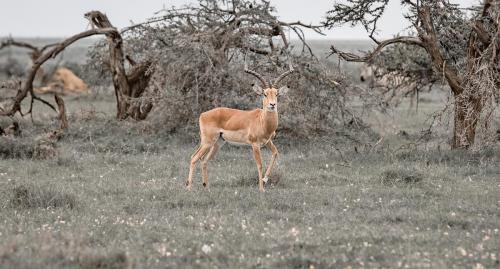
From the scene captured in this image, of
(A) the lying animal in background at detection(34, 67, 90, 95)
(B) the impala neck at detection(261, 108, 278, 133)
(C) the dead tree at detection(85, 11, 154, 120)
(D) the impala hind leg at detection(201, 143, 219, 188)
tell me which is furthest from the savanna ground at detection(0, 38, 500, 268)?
(A) the lying animal in background at detection(34, 67, 90, 95)

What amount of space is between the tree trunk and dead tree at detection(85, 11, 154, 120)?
850 cm

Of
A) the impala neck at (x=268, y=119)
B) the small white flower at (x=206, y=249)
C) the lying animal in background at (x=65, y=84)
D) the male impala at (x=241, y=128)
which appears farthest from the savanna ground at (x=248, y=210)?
the lying animal in background at (x=65, y=84)

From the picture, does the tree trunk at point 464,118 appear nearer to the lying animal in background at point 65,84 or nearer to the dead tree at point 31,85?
the dead tree at point 31,85

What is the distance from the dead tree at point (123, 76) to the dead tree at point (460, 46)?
6371 mm

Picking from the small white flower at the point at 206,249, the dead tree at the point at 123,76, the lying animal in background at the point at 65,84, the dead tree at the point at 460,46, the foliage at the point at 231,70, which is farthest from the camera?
the lying animal in background at the point at 65,84

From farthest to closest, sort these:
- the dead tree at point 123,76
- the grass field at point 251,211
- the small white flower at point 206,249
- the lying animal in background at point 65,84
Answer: the lying animal in background at point 65,84
the dead tree at point 123,76
the small white flower at point 206,249
the grass field at point 251,211

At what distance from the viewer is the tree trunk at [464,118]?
1362cm

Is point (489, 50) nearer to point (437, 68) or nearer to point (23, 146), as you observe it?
point (437, 68)

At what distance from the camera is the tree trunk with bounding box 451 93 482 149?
13617 mm

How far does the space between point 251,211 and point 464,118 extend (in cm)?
684

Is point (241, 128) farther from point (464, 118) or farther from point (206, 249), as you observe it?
point (464, 118)

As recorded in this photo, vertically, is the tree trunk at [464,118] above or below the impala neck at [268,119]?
below

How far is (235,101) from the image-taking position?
653 inches

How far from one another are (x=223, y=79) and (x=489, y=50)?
19.8ft
